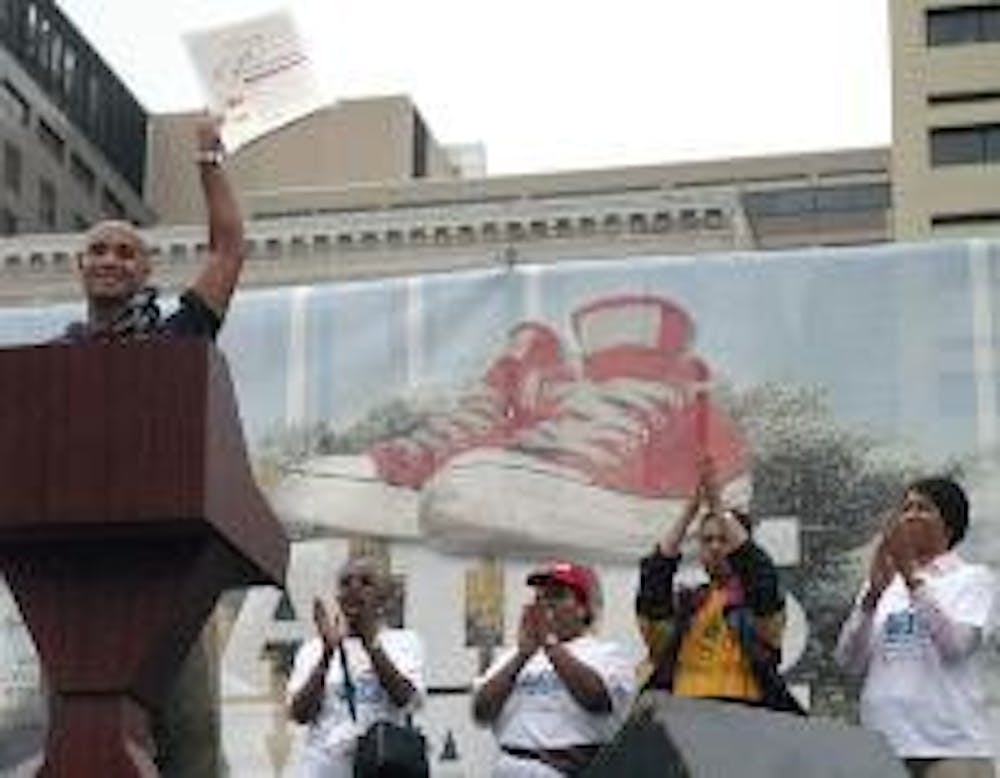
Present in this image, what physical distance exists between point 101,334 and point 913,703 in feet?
6.99

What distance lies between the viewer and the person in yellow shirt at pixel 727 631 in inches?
171

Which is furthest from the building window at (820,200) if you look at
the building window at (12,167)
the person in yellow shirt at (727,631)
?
the person in yellow shirt at (727,631)

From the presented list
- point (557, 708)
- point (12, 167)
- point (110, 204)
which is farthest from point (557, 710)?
point (110, 204)

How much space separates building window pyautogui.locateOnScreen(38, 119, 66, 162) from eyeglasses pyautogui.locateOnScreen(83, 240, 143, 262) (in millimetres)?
58584

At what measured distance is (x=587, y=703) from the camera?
4906 millimetres

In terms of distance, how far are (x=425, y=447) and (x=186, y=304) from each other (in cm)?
387

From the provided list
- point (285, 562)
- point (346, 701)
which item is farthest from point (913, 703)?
point (285, 562)

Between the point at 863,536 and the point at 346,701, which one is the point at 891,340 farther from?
the point at 346,701

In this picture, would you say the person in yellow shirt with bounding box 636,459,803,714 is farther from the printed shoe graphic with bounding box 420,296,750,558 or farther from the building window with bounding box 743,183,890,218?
the building window with bounding box 743,183,890,218

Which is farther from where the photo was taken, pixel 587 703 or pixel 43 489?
pixel 587 703

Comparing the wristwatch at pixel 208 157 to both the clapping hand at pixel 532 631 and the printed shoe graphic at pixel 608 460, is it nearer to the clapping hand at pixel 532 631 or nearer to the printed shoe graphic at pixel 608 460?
the clapping hand at pixel 532 631

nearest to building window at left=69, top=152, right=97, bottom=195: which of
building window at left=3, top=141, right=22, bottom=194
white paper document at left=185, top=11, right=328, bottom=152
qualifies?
building window at left=3, top=141, right=22, bottom=194

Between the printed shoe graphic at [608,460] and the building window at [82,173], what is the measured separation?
57.5 m

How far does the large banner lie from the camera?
667 cm
